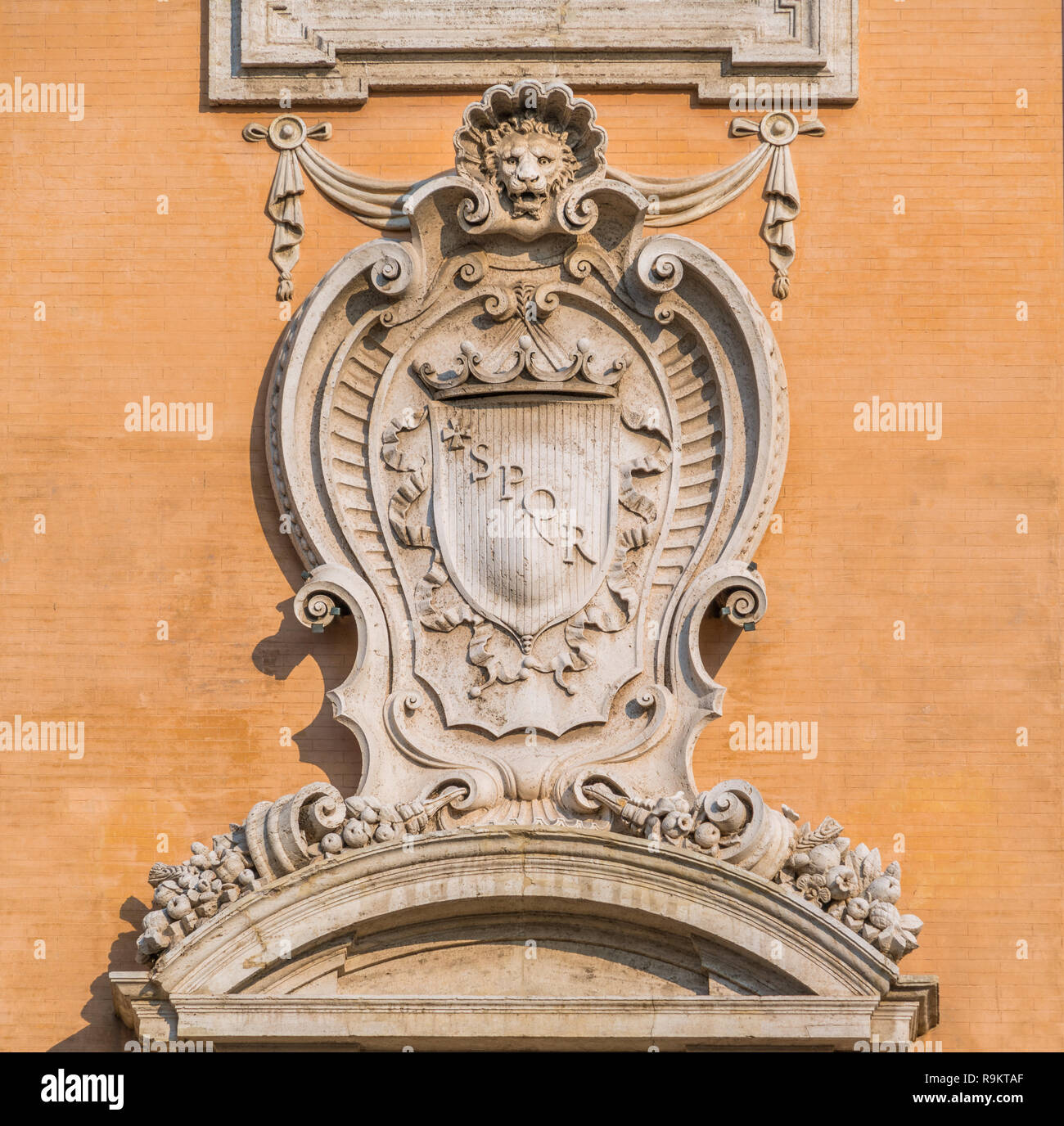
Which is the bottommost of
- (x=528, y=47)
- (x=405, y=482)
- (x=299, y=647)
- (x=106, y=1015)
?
(x=106, y=1015)

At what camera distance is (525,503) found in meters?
11.2

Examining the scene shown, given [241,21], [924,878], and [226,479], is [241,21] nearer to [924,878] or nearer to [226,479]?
A: [226,479]

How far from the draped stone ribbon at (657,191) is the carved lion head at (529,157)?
269mm

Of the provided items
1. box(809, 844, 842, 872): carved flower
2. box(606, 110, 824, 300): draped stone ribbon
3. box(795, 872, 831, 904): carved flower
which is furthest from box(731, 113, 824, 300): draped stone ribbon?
box(795, 872, 831, 904): carved flower

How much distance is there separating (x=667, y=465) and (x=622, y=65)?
201cm

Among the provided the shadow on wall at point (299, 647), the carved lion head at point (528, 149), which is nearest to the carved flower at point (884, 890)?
the shadow on wall at point (299, 647)

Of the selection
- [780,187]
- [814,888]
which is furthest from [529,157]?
[814,888]

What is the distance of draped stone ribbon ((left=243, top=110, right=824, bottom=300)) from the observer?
11562mm

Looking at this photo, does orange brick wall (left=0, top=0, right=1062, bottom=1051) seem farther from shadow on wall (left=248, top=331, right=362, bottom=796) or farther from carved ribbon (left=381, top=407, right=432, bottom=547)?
carved ribbon (left=381, top=407, right=432, bottom=547)

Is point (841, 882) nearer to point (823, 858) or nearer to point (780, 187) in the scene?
point (823, 858)

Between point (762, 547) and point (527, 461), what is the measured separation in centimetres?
118

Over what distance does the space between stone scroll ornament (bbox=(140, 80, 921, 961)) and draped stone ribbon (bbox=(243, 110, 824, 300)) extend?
0.5 inches

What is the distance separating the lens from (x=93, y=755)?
1120 centimetres
